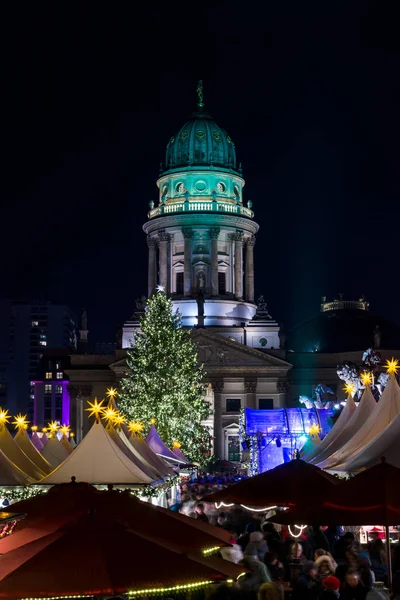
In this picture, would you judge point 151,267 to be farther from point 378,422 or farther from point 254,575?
point 254,575

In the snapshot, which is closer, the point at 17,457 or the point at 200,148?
the point at 17,457

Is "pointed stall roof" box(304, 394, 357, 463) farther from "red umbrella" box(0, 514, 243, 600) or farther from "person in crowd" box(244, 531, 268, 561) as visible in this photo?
"red umbrella" box(0, 514, 243, 600)

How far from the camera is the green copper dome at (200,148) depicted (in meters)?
101

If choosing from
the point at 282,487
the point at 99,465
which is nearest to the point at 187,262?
the point at 99,465

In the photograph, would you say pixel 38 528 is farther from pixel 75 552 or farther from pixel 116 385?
pixel 116 385

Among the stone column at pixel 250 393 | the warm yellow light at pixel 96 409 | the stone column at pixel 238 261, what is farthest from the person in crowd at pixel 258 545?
the stone column at pixel 238 261

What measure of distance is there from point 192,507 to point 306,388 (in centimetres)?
7136

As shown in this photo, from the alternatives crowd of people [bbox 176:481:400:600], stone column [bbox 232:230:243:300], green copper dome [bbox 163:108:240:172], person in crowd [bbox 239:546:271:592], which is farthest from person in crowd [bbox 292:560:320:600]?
green copper dome [bbox 163:108:240:172]

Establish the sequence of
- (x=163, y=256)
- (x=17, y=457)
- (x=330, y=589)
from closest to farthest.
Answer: (x=330, y=589) → (x=17, y=457) → (x=163, y=256)

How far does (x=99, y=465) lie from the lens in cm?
2722

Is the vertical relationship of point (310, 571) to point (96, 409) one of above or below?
below

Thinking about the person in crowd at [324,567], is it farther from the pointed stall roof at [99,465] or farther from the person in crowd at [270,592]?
the pointed stall roof at [99,465]

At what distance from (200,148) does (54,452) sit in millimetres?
66638

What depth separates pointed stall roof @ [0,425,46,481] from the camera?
30125 millimetres
